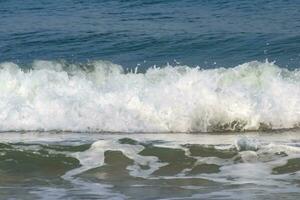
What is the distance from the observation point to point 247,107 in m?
9.73

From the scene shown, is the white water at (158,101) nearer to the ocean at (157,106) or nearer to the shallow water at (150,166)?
the ocean at (157,106)

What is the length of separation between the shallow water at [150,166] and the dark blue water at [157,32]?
4.88m

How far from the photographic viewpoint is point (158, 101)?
10.1 meters

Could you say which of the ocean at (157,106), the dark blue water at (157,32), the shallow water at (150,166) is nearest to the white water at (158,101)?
the ocean at (157,106)

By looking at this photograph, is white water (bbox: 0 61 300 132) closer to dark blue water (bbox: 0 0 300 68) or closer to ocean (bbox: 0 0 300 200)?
ocean (bbox: 0 0 300 200)

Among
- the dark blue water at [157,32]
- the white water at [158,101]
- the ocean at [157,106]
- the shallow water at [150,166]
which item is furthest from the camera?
the dark blue water at [157,32]

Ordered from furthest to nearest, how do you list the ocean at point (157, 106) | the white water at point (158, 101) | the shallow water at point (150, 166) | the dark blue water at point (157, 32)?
1. the dark blue water at point (157, 32)
2. the white water at point (158, 101)
3. the ocean at point (157, 106)
4. the shallow water at point (150, 166)

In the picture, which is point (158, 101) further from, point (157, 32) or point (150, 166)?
point (157, 32)

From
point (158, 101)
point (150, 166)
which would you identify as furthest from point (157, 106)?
point (150, 166)

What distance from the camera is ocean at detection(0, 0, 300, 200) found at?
675cm

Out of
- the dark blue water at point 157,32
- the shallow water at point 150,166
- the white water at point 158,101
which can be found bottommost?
the shallow water at point 150,166

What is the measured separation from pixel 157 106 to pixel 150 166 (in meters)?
2.69

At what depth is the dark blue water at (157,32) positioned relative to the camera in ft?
46.5

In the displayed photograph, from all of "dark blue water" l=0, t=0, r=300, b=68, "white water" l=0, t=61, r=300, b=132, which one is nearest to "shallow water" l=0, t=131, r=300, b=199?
"white water" l=0, t=61, r=300, b=132
